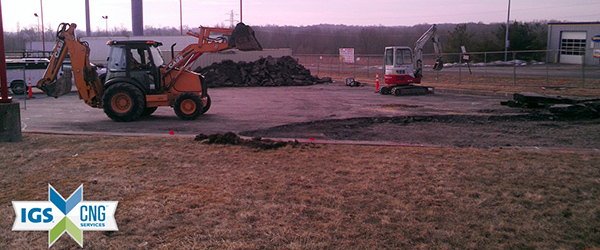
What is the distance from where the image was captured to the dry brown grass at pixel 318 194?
475cm

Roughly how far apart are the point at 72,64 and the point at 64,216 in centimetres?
1034

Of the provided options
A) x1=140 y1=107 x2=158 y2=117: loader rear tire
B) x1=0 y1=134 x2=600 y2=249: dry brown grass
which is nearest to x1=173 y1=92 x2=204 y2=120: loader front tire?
x1=140 y1=107 x2=158 y2=117: loader rear tire

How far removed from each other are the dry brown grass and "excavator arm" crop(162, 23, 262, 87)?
548 cm

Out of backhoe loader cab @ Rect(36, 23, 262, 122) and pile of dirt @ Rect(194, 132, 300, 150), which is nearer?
pile of dirt @ Rect(194, 132, 300, 150)

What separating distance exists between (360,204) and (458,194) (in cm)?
141

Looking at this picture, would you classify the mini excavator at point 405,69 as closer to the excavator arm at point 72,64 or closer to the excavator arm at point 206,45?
the excavator arm at point 206,45

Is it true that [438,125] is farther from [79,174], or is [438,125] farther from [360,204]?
[79,174]

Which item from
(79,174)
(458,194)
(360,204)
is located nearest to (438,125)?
(458,194)

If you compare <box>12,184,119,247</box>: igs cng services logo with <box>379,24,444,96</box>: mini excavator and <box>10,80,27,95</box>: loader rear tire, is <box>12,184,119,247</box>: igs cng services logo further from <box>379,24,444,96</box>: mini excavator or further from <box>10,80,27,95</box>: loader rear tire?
<box>10,80,27,95</box>: loader rear tire

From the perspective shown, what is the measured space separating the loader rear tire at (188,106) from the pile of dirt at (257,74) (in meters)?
17.1

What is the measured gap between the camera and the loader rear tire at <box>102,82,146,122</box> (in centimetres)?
1389

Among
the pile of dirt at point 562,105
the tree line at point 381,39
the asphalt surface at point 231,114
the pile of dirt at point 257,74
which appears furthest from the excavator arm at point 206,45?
the tree line at point 381,39

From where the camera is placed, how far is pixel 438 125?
12.9 metres

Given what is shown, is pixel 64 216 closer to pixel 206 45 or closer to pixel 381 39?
pixel 206 45
